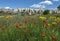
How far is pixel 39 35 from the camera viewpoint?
479 centimetres

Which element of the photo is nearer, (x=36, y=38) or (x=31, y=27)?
(x=36, y=38)

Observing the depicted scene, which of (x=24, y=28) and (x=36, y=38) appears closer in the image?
(x=36, y=38)

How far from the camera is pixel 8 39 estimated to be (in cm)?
481

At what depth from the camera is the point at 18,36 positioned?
4.83 metres

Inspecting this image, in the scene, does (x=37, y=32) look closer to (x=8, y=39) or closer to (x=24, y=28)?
(x=24, y=28)

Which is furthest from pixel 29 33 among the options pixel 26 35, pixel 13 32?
pixel 13 32

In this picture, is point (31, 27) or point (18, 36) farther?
point (31, 27)

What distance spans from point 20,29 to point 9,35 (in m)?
0.35

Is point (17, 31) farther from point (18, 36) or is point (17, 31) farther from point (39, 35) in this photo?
point (39, 35)

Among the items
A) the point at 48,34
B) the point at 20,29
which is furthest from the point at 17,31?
the point at 48,34

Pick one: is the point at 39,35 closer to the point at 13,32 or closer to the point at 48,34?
the point at 48,34

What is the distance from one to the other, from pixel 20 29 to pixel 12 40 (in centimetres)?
42

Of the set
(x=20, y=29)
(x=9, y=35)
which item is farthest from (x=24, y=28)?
(x=9, y=35)

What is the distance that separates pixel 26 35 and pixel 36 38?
0.31 metres
